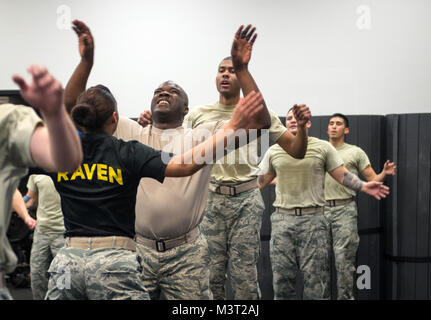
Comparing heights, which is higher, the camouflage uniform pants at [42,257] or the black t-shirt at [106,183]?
the black t-shirt at [106,183]

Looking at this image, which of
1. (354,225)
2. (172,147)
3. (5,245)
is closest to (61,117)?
(5,245)

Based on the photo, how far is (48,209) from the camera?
3953 mm

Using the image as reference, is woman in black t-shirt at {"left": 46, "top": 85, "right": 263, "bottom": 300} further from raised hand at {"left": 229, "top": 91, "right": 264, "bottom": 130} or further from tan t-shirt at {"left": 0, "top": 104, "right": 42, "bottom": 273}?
tan t-shirt at {"left": 0, "top": 104, "right": 42, "bottom": 273}

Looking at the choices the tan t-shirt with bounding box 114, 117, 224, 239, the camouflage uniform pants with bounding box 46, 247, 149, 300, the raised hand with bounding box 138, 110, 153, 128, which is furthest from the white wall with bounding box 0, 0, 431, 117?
the camouflage uniform pants with bounding box 46, 247, 149, 300

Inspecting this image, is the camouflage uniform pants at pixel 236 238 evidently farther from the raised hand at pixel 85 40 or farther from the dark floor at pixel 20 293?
the dark floor at pixel 20 293

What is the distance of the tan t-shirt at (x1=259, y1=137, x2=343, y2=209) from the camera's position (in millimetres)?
3705

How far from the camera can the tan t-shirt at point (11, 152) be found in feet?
4.04

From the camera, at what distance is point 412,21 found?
223 inches

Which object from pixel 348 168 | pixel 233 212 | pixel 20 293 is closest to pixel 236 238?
pixel 233 212

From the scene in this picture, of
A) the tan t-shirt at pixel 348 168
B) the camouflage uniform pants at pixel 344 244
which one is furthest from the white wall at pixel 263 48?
the camouflage uniform pants at pixel 344 244

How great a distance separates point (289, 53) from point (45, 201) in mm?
3076

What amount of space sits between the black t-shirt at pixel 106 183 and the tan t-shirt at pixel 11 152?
1.46ft
